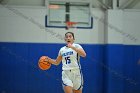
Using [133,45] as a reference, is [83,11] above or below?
above

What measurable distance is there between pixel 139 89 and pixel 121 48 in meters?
1.68

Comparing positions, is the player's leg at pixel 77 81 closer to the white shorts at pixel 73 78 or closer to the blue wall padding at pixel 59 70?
the white shorts at pixel 73 78

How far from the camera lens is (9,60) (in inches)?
465

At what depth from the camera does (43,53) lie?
12.0 m

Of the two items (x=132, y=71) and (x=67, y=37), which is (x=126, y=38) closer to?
(x=132, y=71)

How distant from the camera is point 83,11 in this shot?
12.2m

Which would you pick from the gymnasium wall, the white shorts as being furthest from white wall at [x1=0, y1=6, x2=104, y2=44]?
the white shorts

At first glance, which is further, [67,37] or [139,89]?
[139,89]

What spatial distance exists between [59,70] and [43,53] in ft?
2.75

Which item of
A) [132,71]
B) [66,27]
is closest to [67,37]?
[66,27]

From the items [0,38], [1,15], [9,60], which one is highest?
[1,15]

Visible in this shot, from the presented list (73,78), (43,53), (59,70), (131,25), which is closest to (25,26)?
(43,53)

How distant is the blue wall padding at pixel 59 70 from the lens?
11.8 m

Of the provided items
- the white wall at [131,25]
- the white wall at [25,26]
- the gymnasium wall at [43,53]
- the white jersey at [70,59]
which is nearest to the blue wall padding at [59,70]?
the gymnasium wall at [43,53]
